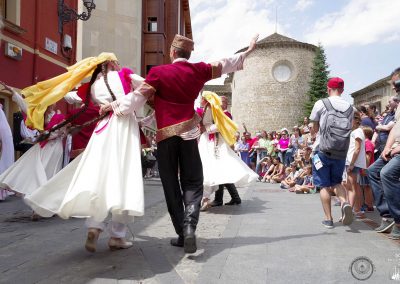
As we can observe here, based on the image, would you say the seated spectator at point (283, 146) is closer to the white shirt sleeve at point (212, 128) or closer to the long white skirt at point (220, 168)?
the long white skirt at point (220, 168)

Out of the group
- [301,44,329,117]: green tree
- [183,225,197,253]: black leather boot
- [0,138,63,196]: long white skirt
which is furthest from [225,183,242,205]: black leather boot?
[301,44,329,117]: green tree

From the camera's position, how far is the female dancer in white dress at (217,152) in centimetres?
736

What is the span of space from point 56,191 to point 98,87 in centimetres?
118

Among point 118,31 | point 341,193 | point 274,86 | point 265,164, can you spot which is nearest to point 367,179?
point 341,193

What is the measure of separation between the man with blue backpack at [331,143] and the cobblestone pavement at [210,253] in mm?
484

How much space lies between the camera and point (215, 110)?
24.8ft

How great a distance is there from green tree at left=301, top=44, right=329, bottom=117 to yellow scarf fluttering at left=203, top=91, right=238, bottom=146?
5096 centimetres

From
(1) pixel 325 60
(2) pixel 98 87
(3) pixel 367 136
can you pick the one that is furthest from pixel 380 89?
(2) pixel 98 87

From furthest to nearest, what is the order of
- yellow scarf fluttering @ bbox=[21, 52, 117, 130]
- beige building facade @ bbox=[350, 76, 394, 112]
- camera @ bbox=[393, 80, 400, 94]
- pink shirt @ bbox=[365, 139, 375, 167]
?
beige building facade @ bbox=[350, 76, 394, 112] → pink shirt @ bbox=[365, 139, 375, 167] → camera @ bbox=[393, 80, 400, 94] → yellow scarf fluttering @ bbox=[21, 52, 117, 130]

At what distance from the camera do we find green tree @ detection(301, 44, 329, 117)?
57.8 m

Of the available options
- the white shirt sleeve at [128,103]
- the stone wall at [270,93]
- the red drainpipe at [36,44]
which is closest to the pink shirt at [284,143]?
the red drainpipe at [36,44]

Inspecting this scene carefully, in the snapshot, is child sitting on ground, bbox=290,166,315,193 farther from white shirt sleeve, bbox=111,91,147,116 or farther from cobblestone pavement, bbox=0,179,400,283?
white shirt sleeve, bbox=111,91,147,116

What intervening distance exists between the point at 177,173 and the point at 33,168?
3013 mm

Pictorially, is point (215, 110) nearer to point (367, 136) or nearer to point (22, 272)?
point (367, 136)
